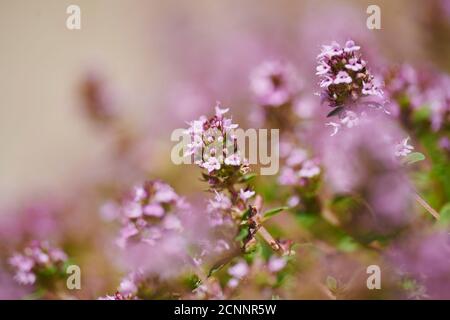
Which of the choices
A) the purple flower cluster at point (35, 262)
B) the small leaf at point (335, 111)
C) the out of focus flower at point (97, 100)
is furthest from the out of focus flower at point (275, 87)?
the out of focus flower at point (97, 100)

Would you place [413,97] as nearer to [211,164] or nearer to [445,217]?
[445,217]

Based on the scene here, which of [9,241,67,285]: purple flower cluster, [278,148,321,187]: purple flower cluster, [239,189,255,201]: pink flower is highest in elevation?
[278,148,321,187]: purple flower cluster

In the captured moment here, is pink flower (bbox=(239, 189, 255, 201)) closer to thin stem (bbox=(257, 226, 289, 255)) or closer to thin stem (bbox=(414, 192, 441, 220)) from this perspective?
thin stem (bbox=(257, 226, 289, 255))

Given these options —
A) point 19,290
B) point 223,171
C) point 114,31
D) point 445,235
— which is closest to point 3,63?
point 114,31

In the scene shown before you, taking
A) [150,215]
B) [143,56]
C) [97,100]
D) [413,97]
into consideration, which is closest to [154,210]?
[150,215]

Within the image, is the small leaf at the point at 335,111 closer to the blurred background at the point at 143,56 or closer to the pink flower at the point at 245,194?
the pink flower at the point at 245,194

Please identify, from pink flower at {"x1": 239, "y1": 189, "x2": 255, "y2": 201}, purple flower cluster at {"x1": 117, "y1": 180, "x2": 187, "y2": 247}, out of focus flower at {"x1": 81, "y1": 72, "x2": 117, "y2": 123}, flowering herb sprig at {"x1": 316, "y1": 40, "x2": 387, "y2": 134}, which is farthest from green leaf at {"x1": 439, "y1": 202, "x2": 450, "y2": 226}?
out of focus flower at {"x1": 81, "y1": 72, "x2": 117, "y2": 123}

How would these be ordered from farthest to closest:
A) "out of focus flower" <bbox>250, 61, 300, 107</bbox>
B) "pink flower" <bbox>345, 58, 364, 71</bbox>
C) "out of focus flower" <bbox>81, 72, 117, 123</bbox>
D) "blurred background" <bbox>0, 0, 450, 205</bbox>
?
1. "out of focus flower" <bbox>81, 72, 117, 123</bbox>
2. "blurred background" <bbox>0, 0, 450, 205</bbox>
3. "out of focus flower" <bbox>250, 61, 300, 107</bbox>
4. "pink flower" <bbox>345, 58, 364, 71</bbox>
